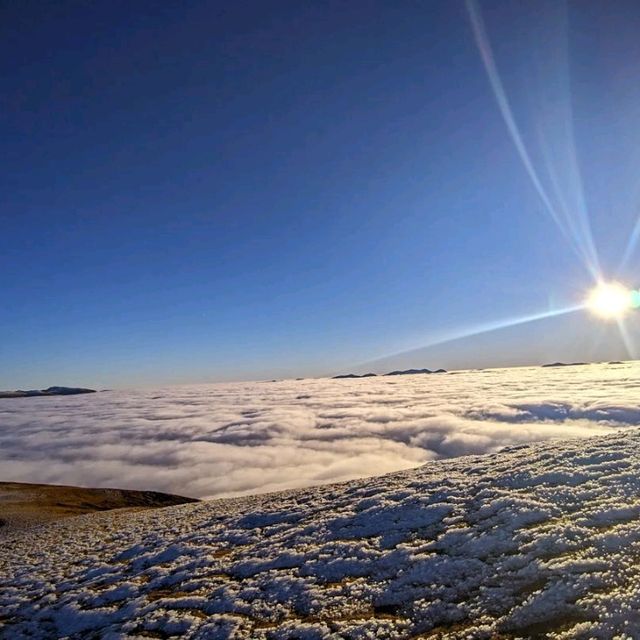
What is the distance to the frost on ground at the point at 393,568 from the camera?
21.3 feet

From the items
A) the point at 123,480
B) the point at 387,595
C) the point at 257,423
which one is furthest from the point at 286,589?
the point at 257,423

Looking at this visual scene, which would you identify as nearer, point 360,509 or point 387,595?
point 387,595

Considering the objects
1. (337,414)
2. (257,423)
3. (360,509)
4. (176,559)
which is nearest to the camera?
(176,559)

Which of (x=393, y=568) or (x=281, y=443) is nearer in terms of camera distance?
(x=393, y=568)

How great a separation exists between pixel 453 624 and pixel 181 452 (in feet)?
242

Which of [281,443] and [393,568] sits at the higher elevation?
[393,568]

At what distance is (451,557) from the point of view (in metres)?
8.33

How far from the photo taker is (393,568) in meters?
8.51

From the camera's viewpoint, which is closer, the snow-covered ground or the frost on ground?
the frost on ground

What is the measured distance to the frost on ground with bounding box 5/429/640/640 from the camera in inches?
255

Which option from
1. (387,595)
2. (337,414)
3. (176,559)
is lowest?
(337,414)

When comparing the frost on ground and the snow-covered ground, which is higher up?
the frost on ground

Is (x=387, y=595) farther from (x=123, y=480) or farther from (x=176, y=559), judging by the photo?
(x=123, y=480)

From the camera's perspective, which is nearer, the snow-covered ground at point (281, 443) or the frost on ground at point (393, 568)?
the frost on ground at point (393, 568)
